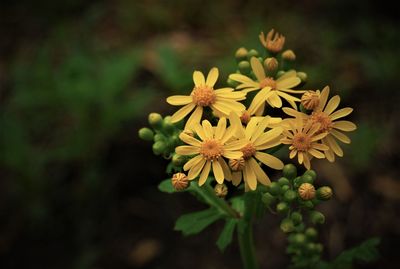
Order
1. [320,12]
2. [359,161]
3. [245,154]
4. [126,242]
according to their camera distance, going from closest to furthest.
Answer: [245,154] < [359,161] < [126,242] < [320,12]

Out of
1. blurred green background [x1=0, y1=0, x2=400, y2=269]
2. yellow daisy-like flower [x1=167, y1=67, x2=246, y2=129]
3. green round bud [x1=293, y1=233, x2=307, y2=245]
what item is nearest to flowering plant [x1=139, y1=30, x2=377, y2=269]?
yellow daisy-like flower [x1=167, y1=67, x2=246, y2=129]

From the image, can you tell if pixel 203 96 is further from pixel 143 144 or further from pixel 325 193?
pixel 143 144

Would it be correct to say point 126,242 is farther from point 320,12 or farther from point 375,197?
point 320,12

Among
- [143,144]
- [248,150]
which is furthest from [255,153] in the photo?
[143,144]

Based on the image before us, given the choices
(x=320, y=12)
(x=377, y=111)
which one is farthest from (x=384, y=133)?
(x=320, y=12)

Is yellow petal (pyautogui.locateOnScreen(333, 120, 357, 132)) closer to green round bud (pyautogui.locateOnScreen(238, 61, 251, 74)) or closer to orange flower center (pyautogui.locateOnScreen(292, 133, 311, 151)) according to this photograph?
orange flower center (pyautogui.locateOnScreen(292, 133, 311, 151))

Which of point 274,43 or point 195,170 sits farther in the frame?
point 274,43

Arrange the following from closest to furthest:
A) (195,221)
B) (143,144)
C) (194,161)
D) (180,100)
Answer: (194,161) → (180,100) → (195,221) → (143,144)
